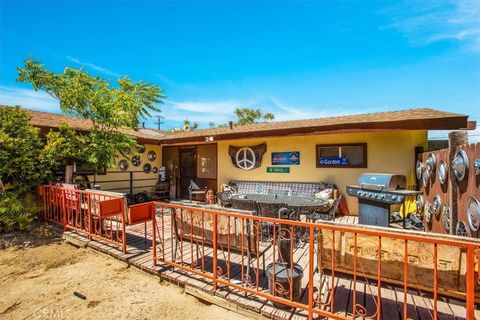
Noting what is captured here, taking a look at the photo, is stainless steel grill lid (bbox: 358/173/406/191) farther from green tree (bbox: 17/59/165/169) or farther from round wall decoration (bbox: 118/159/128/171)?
round wall decoration (bbox: 118/159/128/171)

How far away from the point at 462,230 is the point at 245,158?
633 centimetres

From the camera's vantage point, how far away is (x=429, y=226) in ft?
14.8

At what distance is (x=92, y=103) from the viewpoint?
6051 mm

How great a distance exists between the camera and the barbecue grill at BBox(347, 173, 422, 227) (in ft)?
13.2

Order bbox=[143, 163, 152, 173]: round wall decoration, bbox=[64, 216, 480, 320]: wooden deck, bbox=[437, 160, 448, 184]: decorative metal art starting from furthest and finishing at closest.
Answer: bbox=[143, 163, 152, 173]: round wall decoration → bbox=[437, 160, 448, 184]: decorative metal art → bbox=[64, 216, 480, 320]: wooden deck

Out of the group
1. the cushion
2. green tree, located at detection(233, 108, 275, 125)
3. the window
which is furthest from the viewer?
green tree, located at detection(233, 108, 275, 125)

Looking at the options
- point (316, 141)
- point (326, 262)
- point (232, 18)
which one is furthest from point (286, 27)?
point (326, 262)

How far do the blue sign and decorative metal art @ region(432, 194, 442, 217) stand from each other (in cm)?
277

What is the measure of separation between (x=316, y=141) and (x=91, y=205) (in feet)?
20.9

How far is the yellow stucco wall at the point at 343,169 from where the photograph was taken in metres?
6.17

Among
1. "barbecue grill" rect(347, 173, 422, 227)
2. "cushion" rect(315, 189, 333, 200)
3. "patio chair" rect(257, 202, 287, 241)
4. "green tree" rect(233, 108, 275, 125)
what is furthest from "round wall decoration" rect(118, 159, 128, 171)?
"green tree" rect(233, 108, 275, 125)

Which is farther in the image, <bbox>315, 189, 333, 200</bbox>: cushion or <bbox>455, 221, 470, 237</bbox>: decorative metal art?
<bbox>315, 189, 333, 200</bbox>: cushion

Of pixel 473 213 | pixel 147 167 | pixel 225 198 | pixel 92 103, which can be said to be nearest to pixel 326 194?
pixel 225 198

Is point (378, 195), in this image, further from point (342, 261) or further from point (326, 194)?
point (342, 261)
